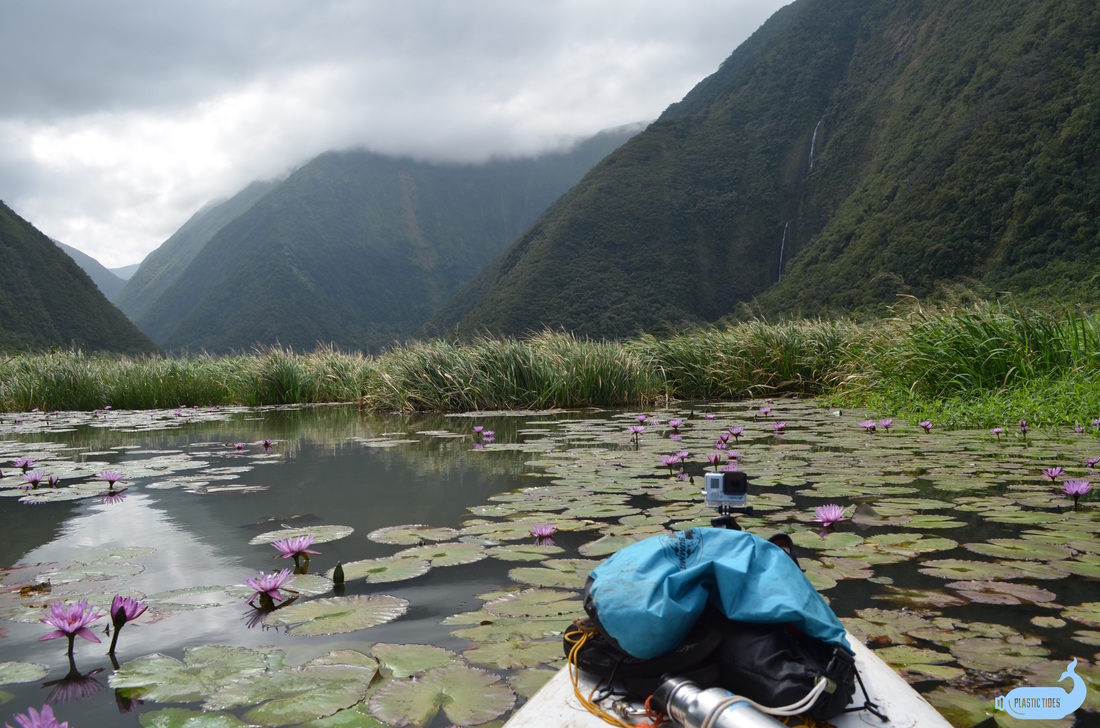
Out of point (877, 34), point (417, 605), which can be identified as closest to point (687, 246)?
point (877, 34)

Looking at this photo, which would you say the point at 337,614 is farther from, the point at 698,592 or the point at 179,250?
the point at 179,250

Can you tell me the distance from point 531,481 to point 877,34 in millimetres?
70196

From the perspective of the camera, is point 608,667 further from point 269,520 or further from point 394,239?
point 394,239

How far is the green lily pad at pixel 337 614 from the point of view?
1.57m

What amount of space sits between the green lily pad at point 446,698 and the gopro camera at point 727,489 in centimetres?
50

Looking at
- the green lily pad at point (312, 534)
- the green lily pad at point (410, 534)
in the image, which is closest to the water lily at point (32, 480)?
the green lily pad at point (312, 534)

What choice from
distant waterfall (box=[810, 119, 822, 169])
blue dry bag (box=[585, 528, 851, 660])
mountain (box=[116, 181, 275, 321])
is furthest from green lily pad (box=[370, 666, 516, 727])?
mountain (box=[116, 181, 275, 321])

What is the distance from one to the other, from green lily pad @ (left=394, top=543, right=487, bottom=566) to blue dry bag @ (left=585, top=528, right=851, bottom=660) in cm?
106

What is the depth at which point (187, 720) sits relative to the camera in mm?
1166

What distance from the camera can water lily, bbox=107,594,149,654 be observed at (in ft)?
4.79

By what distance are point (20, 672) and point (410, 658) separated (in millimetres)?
760

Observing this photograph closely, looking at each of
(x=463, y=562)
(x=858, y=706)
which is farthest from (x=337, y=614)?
(x=858, y=706)

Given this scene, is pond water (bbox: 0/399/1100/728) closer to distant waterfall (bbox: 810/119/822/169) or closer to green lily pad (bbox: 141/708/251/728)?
green lily pad (bbox: 141/708/251/728)

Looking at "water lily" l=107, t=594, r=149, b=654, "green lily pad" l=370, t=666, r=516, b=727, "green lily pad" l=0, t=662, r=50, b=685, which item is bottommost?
"green lily pad" l=370, t=666, r=516, b=727
